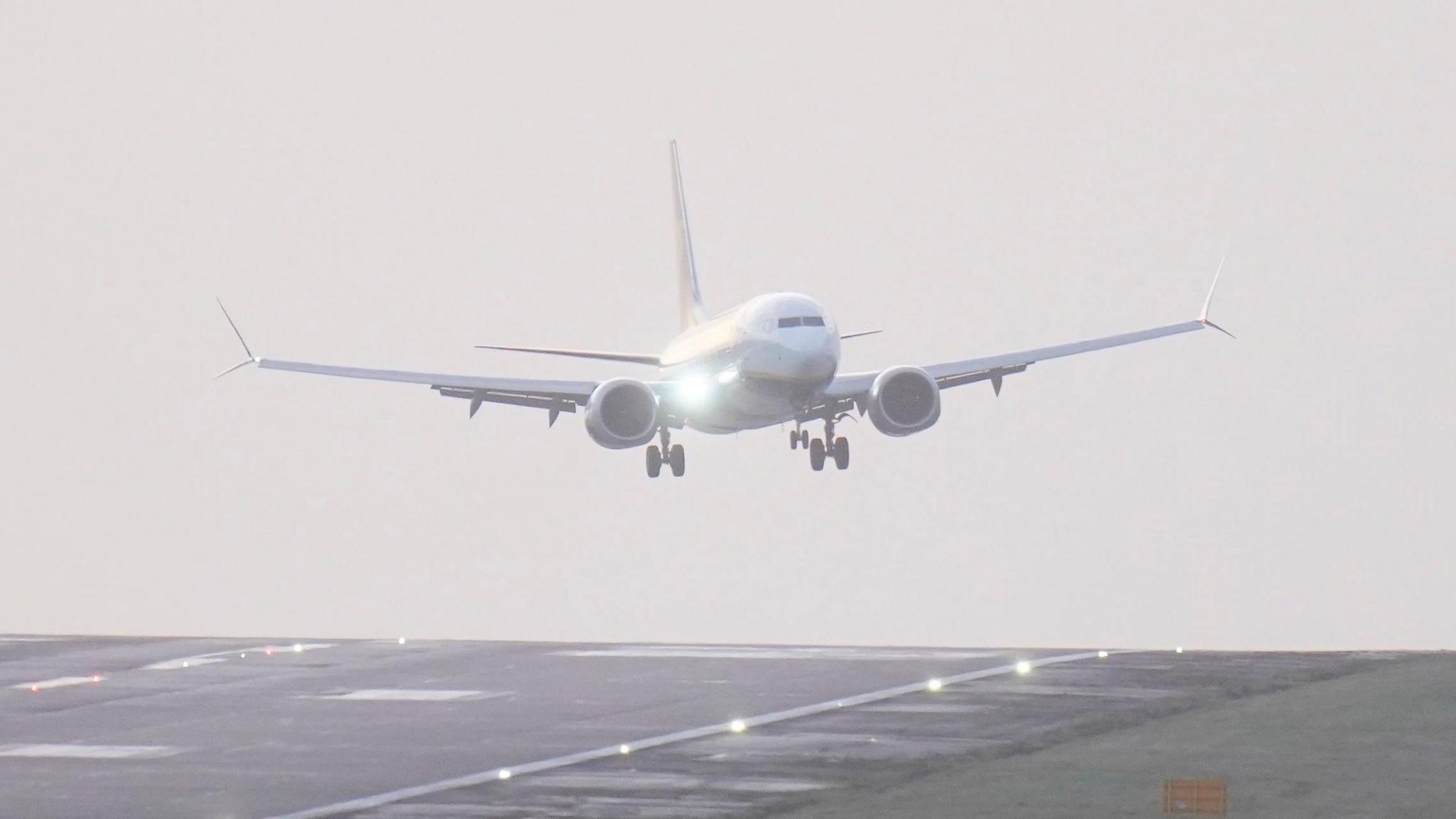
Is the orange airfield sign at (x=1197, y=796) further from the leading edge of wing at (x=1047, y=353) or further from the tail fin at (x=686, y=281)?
the tail fin at (x=686, y=281)

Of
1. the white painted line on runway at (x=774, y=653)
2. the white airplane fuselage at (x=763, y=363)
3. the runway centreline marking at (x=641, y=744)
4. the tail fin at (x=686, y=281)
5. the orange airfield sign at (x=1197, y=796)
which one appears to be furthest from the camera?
the tail fin at (x=686, y=281)

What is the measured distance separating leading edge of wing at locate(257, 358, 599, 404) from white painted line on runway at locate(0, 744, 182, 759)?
19.5 m

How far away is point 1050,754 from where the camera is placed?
47750mm

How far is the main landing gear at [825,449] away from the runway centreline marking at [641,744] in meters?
11.0

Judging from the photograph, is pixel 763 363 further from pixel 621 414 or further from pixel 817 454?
pixel 817 454

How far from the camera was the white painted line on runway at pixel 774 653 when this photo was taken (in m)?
71.2

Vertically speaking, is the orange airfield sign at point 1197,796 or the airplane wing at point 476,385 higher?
the airplane wing at point 476,385

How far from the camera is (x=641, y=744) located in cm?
5172

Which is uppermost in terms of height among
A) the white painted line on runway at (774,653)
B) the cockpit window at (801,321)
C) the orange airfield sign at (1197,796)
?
the cockpit window at (801,321)

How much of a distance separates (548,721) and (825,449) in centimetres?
2100

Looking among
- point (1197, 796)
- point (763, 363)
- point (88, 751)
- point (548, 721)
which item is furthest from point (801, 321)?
point (1197, 796)

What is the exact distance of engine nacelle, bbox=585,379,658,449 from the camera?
70812mm

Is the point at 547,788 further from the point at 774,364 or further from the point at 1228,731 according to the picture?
the point at 774,364

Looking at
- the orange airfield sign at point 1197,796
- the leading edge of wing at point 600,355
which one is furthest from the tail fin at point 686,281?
the orange airfield sign at point 1197,796
